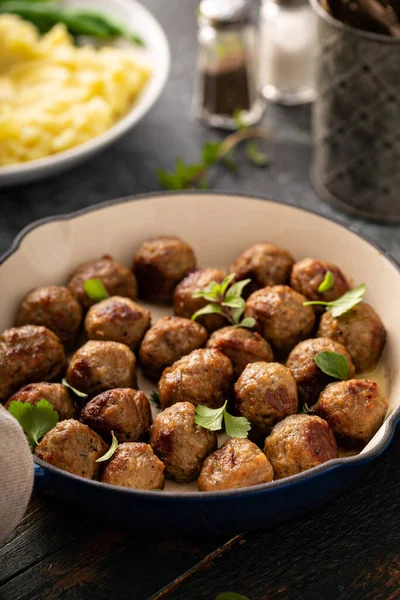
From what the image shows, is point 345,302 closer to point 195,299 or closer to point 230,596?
point 195,299

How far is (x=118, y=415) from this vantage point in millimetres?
2494


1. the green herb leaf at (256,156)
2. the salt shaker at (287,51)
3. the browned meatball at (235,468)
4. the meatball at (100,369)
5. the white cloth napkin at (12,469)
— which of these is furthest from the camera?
the salt shaker at (287,51)

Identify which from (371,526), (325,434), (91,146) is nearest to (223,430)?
(325,434)

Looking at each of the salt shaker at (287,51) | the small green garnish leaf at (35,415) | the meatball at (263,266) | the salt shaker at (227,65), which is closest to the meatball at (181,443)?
the small green garnish leaf at (35,415)

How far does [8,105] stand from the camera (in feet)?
13.2

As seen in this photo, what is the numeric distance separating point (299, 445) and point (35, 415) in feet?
Answer: 2.52

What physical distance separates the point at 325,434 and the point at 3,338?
108cm

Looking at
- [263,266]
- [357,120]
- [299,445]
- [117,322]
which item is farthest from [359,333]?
[357,120]

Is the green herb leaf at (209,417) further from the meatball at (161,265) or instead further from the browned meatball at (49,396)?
the meatball at (161,265)

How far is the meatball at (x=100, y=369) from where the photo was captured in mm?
2645

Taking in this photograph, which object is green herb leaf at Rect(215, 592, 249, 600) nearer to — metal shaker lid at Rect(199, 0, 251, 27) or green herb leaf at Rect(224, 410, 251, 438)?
green herb leaf at Rect(224, 410, 251, 438)

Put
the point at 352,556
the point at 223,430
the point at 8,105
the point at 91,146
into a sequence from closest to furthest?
1. the point at 352,556
2. the point at 223,430
3. the point at 91,146
4. the point at 8,105

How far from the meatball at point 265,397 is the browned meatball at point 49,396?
1.71 ft

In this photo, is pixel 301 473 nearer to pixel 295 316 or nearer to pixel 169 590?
pixel 169 590
